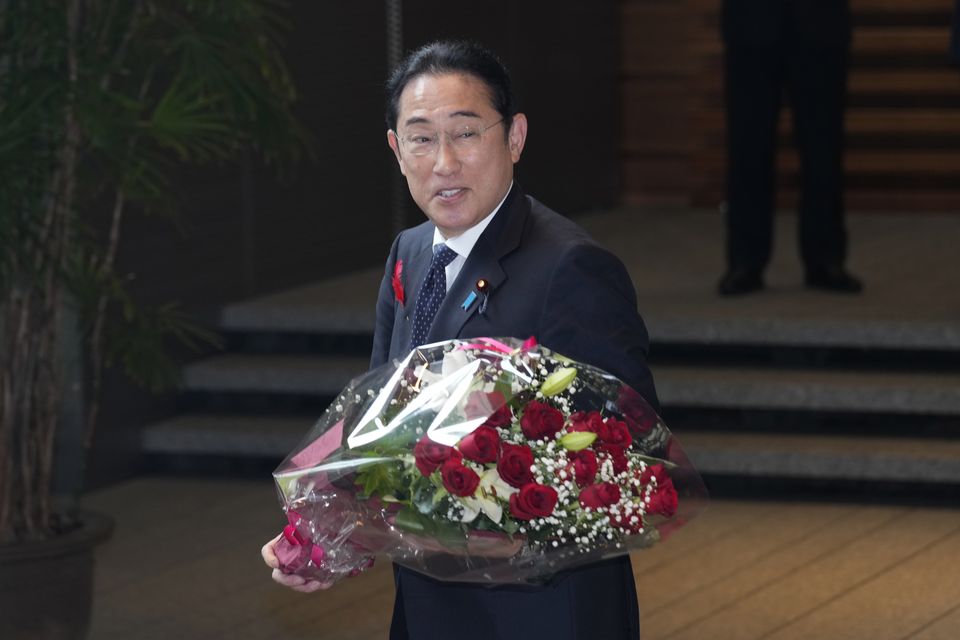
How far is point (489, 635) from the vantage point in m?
2.13

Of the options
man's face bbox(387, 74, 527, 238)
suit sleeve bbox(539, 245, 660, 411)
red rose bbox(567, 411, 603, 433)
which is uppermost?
man's face bbox(387, 74, 527, 238)

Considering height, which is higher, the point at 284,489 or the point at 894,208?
the point at 284,489

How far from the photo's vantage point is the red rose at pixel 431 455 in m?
1.88

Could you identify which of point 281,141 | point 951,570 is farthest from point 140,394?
point 951,570

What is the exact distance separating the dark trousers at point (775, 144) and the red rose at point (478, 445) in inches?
169

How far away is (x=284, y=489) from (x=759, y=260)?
14.4 feet

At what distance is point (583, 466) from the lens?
1898 mm

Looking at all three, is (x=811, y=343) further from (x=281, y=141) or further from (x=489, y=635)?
(x=489, y=635)

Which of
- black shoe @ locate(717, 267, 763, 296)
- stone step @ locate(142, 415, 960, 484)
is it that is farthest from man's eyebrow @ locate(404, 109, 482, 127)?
black shoe @ locate(717, 267, 763, 296)

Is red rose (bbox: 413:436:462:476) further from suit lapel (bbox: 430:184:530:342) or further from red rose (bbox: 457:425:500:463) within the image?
suit lapel (bbox: 430:184:530:342)

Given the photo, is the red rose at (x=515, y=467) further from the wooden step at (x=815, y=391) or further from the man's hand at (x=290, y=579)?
the wooden step at (x=815, y=391)

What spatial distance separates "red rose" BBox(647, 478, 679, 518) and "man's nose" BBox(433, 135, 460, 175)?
470 millimetres

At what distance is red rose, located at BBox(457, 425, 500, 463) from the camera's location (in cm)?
188

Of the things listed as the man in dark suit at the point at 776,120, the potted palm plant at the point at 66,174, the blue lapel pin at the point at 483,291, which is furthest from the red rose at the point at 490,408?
the man in dark suit at the point at 776,120
